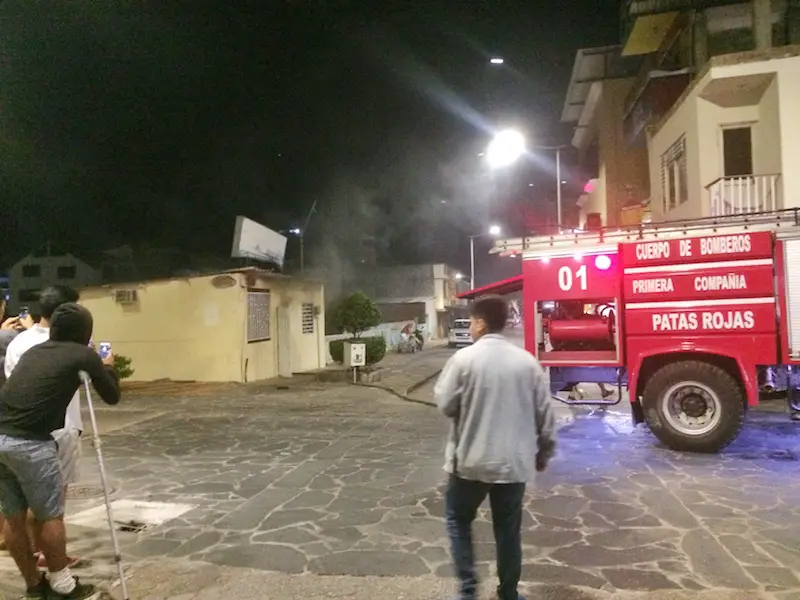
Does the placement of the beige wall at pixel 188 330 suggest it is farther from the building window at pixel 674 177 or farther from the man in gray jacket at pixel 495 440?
the man in gray jacket at pixel 495 440

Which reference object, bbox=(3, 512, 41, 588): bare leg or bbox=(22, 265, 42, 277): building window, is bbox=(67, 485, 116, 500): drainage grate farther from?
bbox=(22, 265, 42, 277): building window

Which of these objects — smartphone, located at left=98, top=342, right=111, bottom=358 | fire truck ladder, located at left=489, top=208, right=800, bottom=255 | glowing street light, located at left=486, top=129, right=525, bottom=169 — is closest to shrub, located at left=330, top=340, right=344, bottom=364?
glowing street light, located at left=486, top=129, right=525, bottom=169

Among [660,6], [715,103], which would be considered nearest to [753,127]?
[715,103]

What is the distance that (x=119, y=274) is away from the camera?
5028cm

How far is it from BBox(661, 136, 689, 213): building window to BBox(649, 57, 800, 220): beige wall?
0.23 m

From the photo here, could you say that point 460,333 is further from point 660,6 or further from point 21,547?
point 21,547

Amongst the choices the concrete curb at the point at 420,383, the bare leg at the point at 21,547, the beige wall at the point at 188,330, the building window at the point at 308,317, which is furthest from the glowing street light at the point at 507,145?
the bare leg at the point at 21,547

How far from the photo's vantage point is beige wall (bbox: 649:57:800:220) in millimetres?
11211

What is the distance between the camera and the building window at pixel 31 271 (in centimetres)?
5152

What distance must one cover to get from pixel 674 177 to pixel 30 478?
14666mm

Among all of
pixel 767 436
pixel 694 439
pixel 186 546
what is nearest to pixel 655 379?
pixel 694 439

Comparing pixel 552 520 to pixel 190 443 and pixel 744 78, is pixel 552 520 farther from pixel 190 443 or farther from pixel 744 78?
pixel 744 78

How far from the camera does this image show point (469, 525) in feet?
11.2

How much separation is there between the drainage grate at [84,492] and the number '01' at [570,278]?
6.15 m
